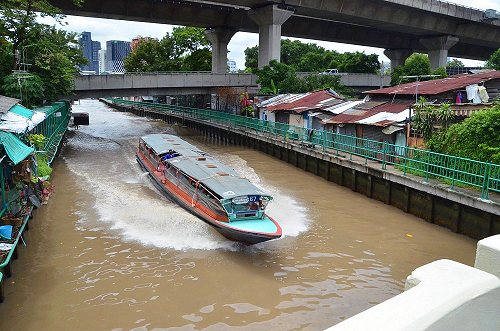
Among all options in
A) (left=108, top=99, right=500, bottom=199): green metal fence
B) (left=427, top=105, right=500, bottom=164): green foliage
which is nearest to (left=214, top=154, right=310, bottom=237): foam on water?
(left=108, top=99, right=500, bottom=199): green metal fence

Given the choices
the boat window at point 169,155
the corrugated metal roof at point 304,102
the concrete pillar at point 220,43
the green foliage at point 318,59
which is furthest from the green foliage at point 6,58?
the green foliage at point 318,59

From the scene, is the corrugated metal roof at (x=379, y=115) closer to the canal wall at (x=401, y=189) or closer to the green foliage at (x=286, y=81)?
the canal wall at (x=401, y=189)

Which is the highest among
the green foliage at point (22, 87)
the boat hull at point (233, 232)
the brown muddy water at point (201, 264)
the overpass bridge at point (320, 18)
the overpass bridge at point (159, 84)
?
the overpass bridge at point (320, 18)

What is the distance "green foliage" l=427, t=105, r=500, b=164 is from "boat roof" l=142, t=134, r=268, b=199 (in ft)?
27.1

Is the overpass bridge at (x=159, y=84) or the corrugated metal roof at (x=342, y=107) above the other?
the overpass bridge at (x=159, y=84)

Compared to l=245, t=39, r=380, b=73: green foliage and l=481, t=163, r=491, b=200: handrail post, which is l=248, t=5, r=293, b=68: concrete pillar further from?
l=481, t=163, r=491, b=200: handrail post

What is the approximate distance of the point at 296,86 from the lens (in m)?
41.6

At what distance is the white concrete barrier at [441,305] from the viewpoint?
8.98 ft

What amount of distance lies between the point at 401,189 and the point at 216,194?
8.53m

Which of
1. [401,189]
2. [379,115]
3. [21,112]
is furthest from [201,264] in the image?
[379,115]

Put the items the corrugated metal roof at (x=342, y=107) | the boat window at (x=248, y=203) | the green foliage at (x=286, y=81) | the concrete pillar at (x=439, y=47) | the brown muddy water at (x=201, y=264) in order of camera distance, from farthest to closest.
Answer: the concrete pillar at (x=439, y=47)
the green foliage at (x=286, y=81)
the corrugated metal roof at (x=342, y=107)
the boat window at (x=248, y=203)
the brown muddy water at (x=201, y=264)

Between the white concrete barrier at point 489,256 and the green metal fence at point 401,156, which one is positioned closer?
the white concrete barrier at point 489,256

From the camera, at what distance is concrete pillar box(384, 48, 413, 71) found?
63.9 meters

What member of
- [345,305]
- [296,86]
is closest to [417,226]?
[345,305]
